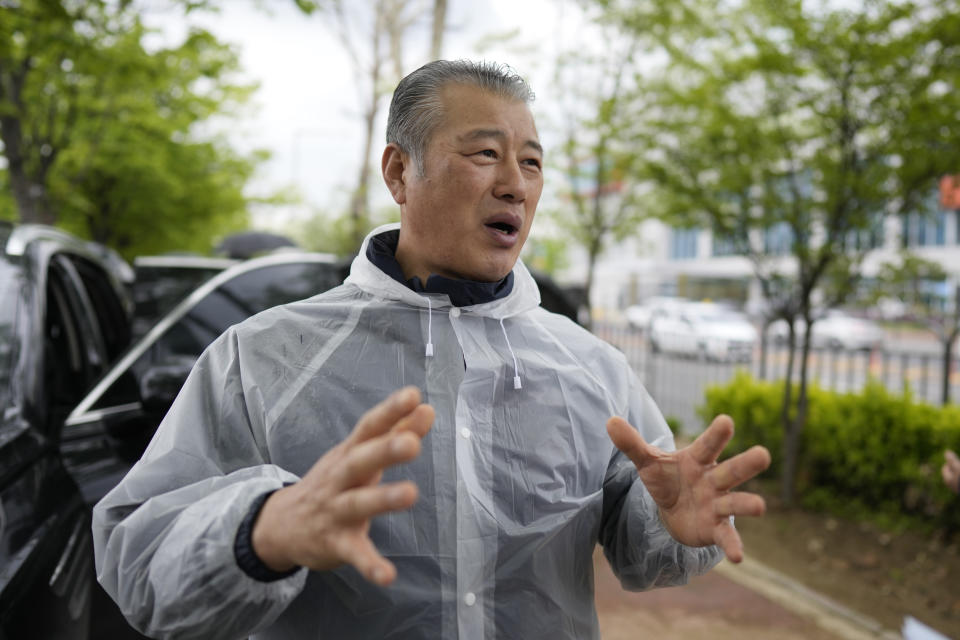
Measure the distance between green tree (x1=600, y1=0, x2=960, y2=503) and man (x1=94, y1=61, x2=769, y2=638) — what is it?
4.04m

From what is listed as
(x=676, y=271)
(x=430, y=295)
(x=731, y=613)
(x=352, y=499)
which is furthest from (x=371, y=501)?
(x=676, y=271)

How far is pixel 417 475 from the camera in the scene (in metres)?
1.55

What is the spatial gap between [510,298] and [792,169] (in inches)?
182

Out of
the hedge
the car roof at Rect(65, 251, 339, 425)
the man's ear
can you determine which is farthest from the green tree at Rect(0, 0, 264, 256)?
the hedge

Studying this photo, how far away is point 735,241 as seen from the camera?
617 centimetres

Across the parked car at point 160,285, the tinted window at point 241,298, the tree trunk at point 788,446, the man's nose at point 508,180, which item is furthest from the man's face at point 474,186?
the tree trunk at point 788,446

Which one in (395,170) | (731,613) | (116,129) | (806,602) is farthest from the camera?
(116,129)

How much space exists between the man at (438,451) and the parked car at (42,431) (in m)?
0.51

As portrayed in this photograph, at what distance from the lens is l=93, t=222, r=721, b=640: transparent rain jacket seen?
54.4 inches

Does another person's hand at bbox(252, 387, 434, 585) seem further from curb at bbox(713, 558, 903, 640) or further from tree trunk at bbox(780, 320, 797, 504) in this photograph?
tree trunk at bbox(780, 320, 797, 504)

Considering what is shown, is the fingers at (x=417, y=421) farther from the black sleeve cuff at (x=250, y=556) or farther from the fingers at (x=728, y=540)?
the fingers at (x=728, y=540)

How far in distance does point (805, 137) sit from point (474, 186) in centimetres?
458

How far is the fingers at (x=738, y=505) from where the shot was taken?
1.24 meters

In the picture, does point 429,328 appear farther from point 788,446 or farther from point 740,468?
point 788,446
